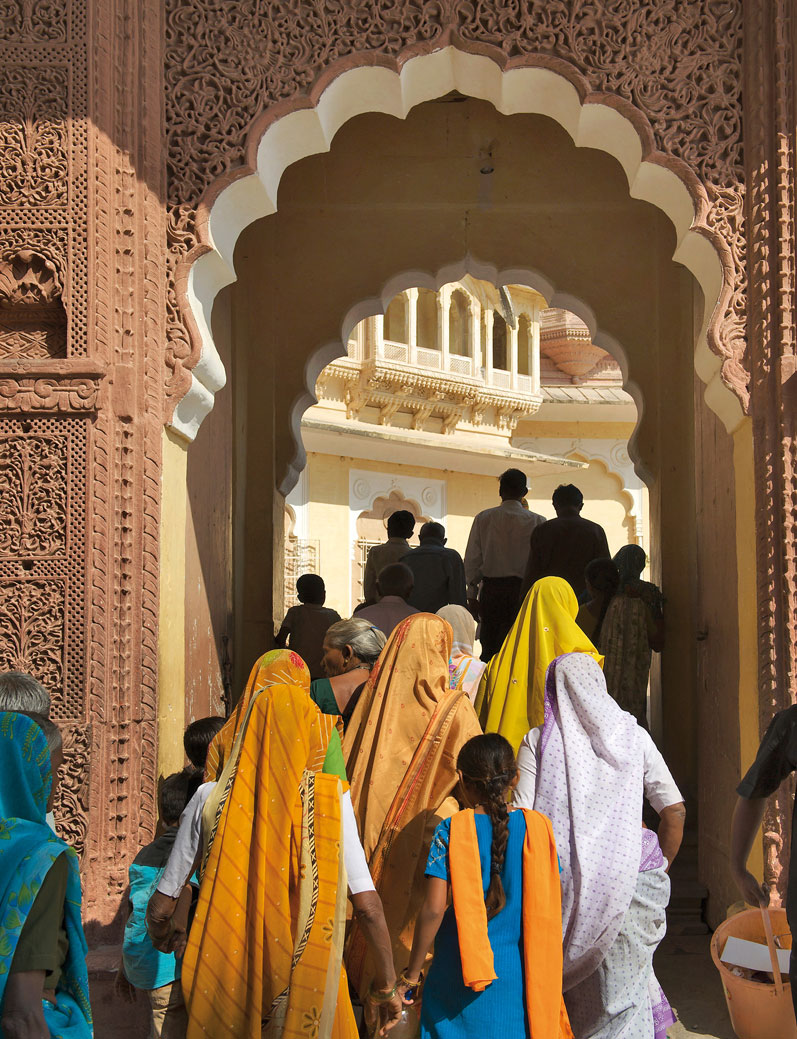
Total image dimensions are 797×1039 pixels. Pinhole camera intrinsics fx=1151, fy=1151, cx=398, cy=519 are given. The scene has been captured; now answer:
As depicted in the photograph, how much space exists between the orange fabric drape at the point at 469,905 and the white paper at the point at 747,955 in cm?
99

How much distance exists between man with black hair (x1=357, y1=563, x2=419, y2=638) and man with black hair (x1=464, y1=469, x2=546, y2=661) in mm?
1240

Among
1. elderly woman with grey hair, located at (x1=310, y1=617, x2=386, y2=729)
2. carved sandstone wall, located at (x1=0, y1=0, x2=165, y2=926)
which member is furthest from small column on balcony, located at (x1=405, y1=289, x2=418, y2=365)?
elderly woman with grey hair, located at (x1=310, y1=617, x2=386, y2=729)

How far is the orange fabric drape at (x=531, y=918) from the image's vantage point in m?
2.62

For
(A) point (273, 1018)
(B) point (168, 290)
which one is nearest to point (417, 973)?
(A) point (273, 1018)

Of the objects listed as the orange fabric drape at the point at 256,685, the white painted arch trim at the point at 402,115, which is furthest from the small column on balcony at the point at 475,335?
the orange fabric drape at the point at 256,685

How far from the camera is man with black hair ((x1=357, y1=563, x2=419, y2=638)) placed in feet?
16.0

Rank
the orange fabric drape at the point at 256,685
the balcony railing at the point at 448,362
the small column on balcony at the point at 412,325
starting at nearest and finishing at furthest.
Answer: the orange fabric drape at the point at 256,685
the balcony railing at the point at 448,362
the small column on balcony at the point at 412,325

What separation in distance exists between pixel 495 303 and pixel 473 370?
1313 millimetres

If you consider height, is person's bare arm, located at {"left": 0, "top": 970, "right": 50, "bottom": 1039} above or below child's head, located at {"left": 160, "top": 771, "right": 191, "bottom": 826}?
below

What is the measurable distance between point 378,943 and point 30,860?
3.31 ft

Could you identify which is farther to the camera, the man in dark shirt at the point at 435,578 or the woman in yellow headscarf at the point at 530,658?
the man in dark shirt at the point at 435,578

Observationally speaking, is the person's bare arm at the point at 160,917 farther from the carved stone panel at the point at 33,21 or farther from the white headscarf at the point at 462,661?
the carved stone panel at the point at 33,21

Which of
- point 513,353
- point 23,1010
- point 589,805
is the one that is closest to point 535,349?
point 513,353

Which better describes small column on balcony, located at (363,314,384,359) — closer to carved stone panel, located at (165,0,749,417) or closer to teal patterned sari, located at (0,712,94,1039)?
carved stone panel, located at (165,0,749,417)
